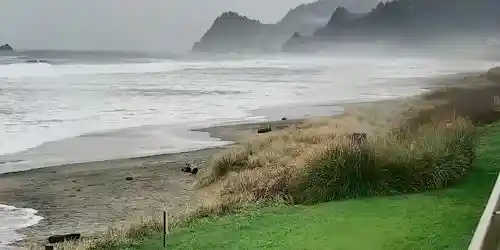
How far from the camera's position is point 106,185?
45.0 feet

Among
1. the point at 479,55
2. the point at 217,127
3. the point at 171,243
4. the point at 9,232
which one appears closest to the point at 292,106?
the point at 217,127

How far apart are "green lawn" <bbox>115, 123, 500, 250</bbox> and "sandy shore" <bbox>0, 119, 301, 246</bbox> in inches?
98.8

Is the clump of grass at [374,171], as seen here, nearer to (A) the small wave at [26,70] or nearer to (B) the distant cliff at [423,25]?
(A) the small wave at [26,70]

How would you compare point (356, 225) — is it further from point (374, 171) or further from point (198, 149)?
point (198, 149)

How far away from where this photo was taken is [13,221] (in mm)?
10859

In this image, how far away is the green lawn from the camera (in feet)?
22.1

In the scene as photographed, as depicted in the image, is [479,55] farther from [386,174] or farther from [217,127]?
[386,174]

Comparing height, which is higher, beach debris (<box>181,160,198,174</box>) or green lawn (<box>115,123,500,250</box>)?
green lawn (<box>115,123,500,250</box>)

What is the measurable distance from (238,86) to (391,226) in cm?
3854

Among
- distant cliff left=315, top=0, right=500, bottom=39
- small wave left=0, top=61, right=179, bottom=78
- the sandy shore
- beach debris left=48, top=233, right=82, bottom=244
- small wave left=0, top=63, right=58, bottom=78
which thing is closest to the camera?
beach debris left=48, top=233, right=82, bottom=244

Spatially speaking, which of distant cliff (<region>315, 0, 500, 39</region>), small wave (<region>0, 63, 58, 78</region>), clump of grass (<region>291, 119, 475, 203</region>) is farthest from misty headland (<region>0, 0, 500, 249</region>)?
distant cliff (<region>315, 0, 500, 39</region>)

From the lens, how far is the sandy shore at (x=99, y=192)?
1074cm

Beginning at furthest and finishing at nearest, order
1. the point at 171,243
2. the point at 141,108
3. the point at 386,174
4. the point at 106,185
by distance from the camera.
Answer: the point at 141,108, the point at 106,185, the point at 386,174, the point at 171,243

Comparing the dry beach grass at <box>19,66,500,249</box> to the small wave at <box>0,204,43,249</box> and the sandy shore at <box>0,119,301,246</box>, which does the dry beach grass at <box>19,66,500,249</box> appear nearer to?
the sandy shore at <box>0,119,301,246</box>
